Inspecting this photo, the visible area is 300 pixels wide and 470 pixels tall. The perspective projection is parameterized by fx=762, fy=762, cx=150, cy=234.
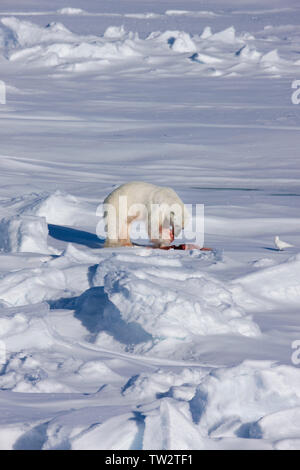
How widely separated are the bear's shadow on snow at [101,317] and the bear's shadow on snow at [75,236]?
1.74m

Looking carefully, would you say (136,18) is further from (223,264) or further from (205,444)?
(205,444)

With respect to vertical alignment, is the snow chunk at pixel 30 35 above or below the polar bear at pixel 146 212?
above

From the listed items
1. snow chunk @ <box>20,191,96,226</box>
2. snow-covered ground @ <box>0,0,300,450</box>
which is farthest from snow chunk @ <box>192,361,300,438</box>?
snow chunk @ <box>20,191,96,226</box>

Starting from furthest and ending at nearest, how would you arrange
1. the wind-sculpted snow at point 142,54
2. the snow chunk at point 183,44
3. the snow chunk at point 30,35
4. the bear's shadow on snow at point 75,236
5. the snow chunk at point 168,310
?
1. the snow chunk at point 30,35
2. the snow chunk at point 183,44
3. the wind-sculpted snow at point 142,54
4. the bear's shadow on snow at point 75,236
5. the snow chunk at point 168,310

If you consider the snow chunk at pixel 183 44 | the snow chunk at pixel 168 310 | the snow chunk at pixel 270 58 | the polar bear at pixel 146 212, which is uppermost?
the snow chunk at pixel 183 44

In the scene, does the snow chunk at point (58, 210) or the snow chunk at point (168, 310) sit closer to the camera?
the snow chunk at point (168, 310)

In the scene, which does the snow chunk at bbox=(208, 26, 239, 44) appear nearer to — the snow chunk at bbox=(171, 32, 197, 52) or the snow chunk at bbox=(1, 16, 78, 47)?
the snow chunk at bbox=(171, 32, 197, 52)

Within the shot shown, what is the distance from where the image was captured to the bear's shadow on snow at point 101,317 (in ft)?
13.3

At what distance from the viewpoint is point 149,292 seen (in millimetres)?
4102

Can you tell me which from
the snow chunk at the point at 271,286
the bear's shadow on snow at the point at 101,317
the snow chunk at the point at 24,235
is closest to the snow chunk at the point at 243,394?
the bear's shadow on snow at the point at 101,317

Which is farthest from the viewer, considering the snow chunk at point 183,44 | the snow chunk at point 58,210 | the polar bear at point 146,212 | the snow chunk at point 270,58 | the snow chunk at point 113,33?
the snow chunk at point 113,33

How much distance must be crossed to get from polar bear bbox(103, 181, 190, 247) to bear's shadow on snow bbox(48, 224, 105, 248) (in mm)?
400

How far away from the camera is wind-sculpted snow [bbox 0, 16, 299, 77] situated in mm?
27875

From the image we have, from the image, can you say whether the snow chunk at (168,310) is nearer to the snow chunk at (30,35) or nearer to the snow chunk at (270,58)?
the snow chunk at (270,58)
